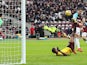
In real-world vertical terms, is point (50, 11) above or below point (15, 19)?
above

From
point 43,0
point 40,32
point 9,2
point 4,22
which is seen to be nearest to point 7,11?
point 9,2

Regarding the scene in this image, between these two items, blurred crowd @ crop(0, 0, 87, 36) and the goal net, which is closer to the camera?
the goal net

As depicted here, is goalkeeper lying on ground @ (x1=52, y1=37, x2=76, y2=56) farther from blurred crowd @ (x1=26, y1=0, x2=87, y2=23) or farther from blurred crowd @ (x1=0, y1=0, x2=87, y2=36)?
blurred crowd @ (x1=26, y1=0, x2=87, y2=23)

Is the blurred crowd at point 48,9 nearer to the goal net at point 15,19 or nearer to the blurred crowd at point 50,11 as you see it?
the blurred crowd at point 50,11

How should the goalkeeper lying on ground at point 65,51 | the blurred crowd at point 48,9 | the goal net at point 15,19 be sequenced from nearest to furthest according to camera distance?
the goal net at point 15,19, the goalkeeper lying on ground at point 65,51, the blurred crowd at point 48,9

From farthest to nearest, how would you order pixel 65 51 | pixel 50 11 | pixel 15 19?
pixel 50 11 < pixel 65 51 < pixel 15 19

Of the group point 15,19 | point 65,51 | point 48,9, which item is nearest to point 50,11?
point 48,9

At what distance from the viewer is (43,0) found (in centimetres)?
4612

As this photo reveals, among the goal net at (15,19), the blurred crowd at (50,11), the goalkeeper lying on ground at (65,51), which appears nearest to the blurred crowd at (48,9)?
the blurred crowd at (50,11)

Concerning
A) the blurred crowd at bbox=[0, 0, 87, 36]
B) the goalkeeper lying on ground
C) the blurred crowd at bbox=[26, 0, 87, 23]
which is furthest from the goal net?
the blurred crowd at bbox=[26, 0, 87, 23]

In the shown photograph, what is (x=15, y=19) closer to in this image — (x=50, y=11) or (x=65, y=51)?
(x=65, y=51)

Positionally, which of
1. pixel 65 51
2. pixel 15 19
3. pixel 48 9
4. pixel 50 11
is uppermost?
pixel 48 9

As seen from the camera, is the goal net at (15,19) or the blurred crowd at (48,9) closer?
the goal net at (15,19)

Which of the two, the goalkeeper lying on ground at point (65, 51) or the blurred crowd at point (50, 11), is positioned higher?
the blurred crowd at point (50, 11)
